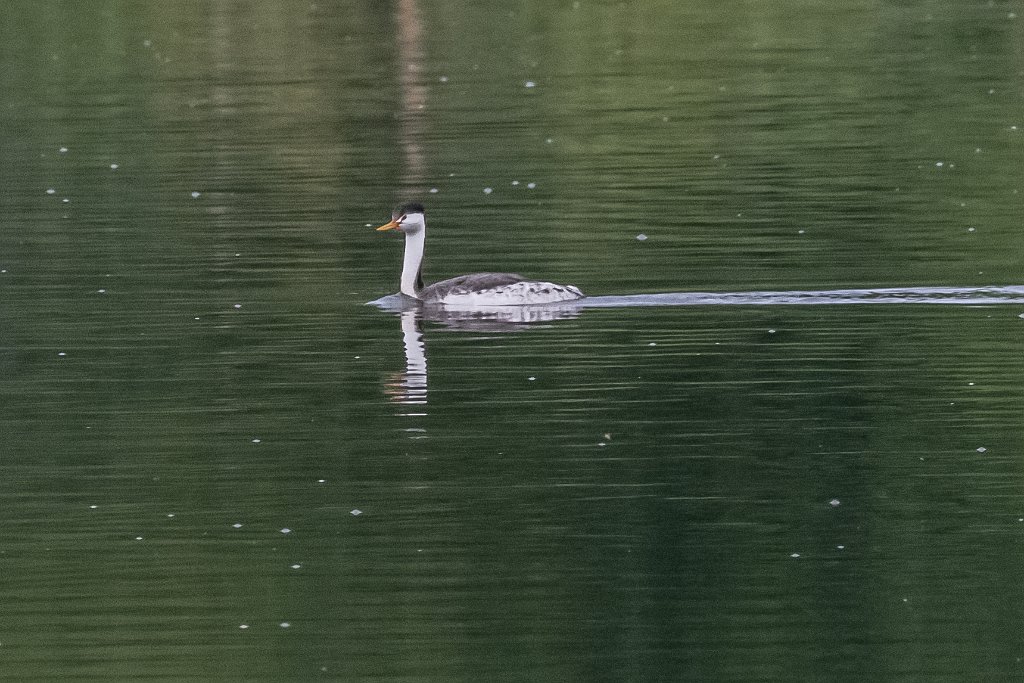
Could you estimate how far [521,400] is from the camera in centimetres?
1555

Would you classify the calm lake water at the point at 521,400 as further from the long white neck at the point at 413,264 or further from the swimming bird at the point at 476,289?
the long white neck at the point at 413,264

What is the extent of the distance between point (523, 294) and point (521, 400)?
355 centimetres

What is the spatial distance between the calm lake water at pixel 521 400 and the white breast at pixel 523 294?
24 centimetres

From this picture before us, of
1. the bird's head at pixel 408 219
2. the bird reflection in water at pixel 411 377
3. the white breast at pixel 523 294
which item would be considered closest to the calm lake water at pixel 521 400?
the bird reflection in water at pixel 411 377

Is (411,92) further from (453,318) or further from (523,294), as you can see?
(523,294)

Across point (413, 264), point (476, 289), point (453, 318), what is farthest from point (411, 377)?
point (413, 264)

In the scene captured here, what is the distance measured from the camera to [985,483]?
13.1 m

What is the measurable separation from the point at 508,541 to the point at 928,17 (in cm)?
3656

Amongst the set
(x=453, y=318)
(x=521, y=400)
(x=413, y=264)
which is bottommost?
(x=453, y=318)

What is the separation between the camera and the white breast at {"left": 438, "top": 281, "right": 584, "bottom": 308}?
19.0 metres

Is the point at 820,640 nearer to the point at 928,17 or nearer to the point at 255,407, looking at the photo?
the point at 255,407

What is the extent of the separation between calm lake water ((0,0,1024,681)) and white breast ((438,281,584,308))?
238 mm

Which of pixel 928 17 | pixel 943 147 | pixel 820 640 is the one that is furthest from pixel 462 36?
pixel 820 640

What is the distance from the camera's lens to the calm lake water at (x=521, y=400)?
10.8m
